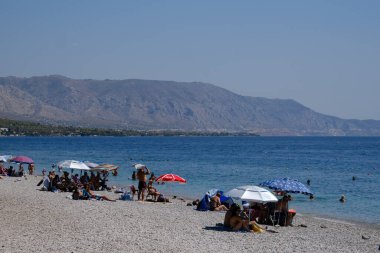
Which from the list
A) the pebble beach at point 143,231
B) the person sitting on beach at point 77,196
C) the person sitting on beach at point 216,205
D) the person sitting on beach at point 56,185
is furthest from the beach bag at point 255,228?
the person sitting on beach at point 56,185

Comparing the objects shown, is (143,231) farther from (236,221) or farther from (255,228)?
(255,228)

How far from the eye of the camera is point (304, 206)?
3122 centimetres

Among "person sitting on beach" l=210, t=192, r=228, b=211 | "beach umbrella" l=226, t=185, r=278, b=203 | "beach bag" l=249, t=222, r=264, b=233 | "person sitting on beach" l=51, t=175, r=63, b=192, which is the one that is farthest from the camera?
"person sitting on beach" l=51, t=175, r=63, b=192

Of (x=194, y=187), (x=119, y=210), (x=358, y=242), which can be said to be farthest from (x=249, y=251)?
(x=194, y=187)

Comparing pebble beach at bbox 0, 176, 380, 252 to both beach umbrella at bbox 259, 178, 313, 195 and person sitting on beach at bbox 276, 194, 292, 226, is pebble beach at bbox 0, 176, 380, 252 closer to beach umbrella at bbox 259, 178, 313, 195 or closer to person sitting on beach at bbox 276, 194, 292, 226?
person sitting on beach at bbox 276, 194, 292, 226

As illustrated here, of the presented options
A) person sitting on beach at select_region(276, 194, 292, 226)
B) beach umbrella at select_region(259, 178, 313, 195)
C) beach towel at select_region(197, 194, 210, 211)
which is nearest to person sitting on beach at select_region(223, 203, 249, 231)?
person sitting on beach at select_region(276, 194, 292, 226)

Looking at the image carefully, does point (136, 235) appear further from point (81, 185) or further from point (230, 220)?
point (81, 185)

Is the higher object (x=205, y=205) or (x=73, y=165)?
(x=73, y=165)

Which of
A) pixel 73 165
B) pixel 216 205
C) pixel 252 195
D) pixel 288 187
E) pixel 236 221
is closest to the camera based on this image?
pixel 236 221

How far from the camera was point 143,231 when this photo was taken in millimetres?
18266

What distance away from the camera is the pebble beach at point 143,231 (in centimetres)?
1570

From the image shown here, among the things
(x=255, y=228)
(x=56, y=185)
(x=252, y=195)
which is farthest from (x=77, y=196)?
(x=255, y=228)

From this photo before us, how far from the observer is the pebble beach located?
15.7 meters

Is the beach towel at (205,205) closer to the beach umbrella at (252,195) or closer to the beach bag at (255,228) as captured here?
the beach umbrella at (252,195)
